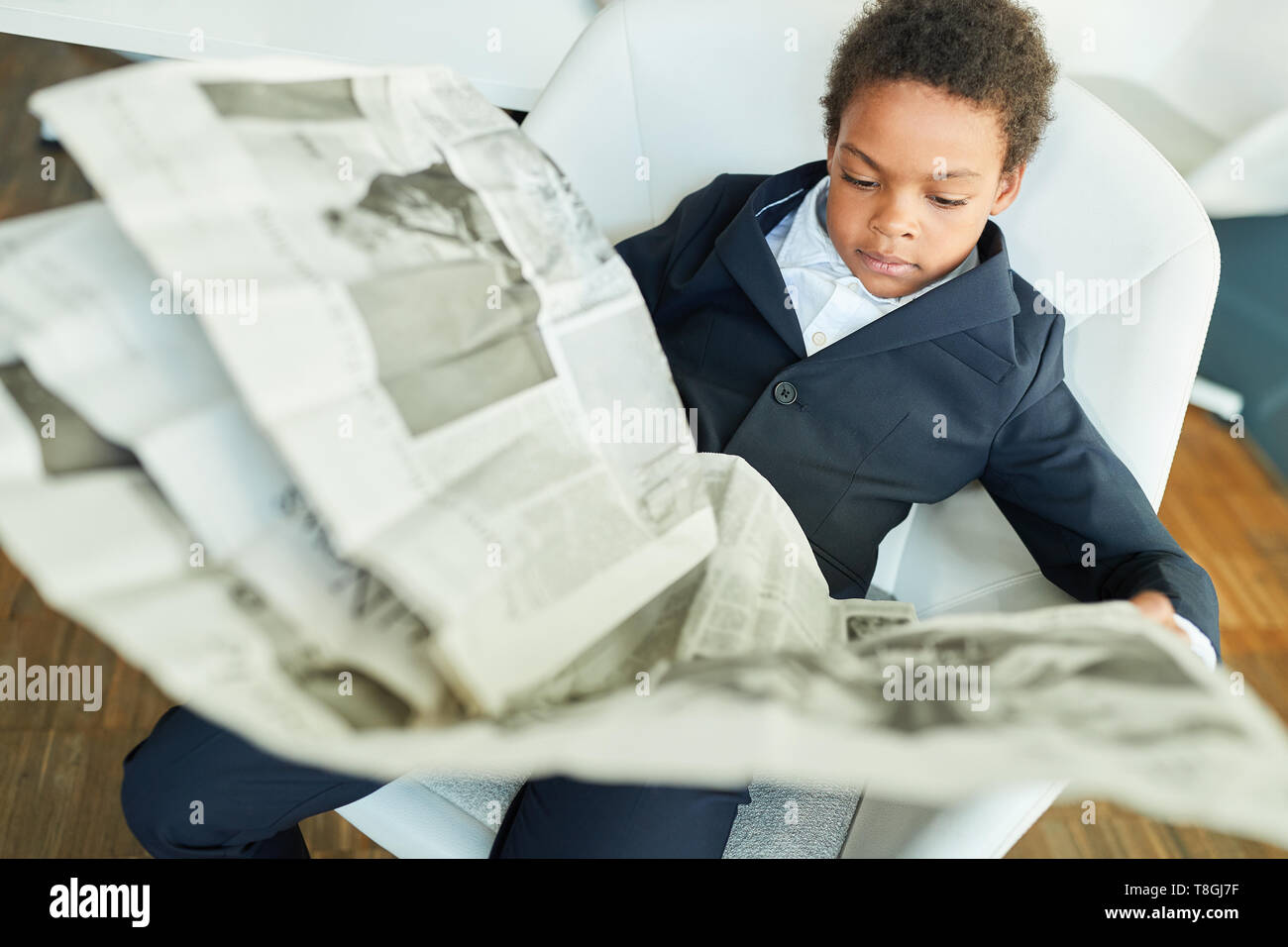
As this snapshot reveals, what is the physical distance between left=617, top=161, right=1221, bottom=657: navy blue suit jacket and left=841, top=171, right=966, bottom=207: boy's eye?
0.16 feet

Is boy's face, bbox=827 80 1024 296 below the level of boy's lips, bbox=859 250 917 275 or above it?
above

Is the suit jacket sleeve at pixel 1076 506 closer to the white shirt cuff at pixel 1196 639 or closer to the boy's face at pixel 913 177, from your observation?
the white shirt cuff at pixel 1196 639

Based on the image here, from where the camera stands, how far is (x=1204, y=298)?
28.3 inches

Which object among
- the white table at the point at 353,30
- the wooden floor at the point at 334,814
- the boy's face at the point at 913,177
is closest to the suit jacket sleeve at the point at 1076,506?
the boy's face at the point at 913,177

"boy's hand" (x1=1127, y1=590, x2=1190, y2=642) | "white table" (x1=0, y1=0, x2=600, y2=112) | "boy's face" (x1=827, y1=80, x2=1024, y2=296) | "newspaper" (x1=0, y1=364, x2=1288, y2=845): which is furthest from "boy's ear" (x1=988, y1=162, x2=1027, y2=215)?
"white table" (x1=0, y1=0, x2=600, y2=112)

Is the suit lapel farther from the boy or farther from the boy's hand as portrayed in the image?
the boy's hand

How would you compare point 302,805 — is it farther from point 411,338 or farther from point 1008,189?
point 1008,189

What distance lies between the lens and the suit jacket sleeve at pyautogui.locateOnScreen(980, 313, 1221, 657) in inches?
25.9

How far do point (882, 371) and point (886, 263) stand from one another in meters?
0.08

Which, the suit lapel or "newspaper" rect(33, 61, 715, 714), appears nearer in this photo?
"newspaper" rect(33, 61, 715, 714)

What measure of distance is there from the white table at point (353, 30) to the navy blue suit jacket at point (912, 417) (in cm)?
49

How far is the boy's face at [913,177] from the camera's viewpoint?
690 mm
